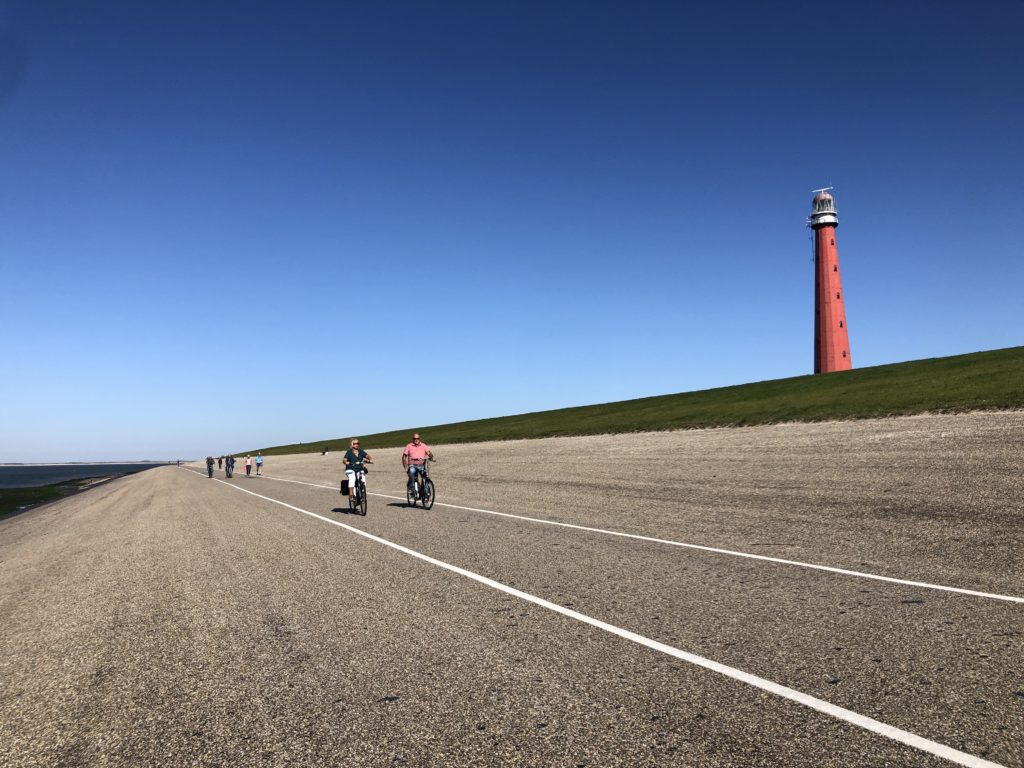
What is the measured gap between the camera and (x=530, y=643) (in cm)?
525

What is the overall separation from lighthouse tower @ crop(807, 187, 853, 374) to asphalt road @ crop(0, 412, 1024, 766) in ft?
158

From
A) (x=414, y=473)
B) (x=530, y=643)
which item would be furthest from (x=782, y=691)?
(x=414, y=473)

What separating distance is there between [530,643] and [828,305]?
60.7m

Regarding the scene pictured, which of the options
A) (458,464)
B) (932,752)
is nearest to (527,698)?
(932,752)

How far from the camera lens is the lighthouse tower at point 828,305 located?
57250 millimetres

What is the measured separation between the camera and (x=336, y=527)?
13586mm

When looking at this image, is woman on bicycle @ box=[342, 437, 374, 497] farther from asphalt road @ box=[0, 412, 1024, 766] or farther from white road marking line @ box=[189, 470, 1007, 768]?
white road marking line @ box=[189, 470, 1007, 768]

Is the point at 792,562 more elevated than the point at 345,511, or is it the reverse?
the point at 345,511

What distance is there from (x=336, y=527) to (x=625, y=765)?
11.2 m

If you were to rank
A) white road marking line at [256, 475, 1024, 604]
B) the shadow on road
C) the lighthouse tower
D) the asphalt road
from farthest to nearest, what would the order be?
the lighthouse tower, the shadow on road, white road marking line at [256, 475, 1024, 604], the asphalt road

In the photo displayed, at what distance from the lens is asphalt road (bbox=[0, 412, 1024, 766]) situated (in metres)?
3.62

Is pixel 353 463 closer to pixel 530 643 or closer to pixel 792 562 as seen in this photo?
pixel 792 562

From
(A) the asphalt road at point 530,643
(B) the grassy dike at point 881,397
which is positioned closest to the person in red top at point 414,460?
(A) the asphalt road at point 530,643

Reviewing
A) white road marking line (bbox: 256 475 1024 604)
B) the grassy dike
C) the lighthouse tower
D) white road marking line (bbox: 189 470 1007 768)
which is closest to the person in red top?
white road marking line (bbox: 256 475 1024 604)
